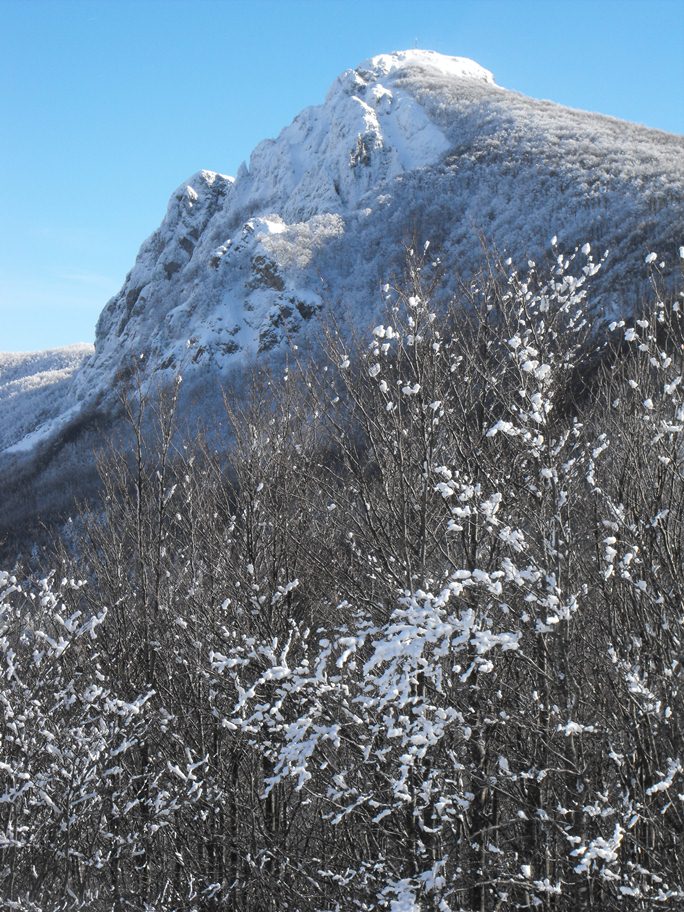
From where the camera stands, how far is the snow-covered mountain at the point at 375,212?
2773 inches

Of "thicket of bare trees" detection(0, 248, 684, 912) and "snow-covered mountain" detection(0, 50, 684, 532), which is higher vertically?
"snow-covered mountain" detection(0, 50, 684, 532)

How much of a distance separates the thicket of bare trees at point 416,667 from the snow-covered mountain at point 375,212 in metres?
40.9

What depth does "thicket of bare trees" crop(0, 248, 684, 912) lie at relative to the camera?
521cm

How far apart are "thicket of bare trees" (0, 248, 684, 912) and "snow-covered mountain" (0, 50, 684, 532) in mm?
40907

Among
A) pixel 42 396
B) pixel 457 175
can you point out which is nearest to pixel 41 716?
pixel 457 175

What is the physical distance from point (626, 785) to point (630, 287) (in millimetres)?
53826

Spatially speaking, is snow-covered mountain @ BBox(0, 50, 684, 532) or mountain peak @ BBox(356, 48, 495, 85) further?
mountain peak @ BBox(356, 48, 495, 85)

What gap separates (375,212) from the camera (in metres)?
93.9

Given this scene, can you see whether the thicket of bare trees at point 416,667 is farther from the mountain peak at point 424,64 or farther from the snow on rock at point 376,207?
the mountain peak at point 424,64

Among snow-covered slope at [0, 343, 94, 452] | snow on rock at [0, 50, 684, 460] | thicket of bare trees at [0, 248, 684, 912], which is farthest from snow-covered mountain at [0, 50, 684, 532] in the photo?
thicket of bare trees at [0, 248, 684, 912]

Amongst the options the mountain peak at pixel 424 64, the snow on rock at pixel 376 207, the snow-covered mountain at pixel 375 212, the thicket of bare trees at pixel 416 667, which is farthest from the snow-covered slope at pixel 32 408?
the thicket of bare trees at pixel 416 667

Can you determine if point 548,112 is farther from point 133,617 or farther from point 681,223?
point 133,617

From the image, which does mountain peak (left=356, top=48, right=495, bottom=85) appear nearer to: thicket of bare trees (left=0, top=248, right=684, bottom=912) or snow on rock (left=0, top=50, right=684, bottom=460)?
snow on rock (left=0, top=50, right=684, bottom=460)

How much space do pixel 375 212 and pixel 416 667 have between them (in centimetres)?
9463
